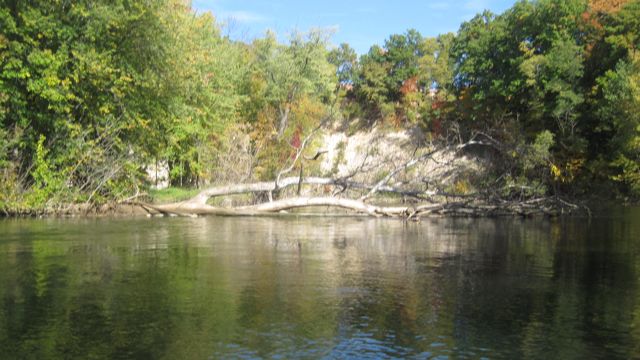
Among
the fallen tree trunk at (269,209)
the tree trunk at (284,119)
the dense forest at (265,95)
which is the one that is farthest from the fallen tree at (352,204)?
the tree trunk at (284,119)

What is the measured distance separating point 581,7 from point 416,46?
33.0m

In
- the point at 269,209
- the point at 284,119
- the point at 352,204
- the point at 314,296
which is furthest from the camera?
the point at 284,119

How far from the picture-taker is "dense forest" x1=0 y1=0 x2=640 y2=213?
88.0 ft

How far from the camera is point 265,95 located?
57.0 meters

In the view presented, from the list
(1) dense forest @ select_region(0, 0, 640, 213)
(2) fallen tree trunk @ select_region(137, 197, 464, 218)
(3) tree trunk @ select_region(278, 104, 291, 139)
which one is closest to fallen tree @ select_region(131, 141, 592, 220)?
(2) fallen tree trunk @ select_region(137, 197, 464, 218)

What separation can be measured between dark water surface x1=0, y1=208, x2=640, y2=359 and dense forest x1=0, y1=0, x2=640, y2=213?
8.25 meters

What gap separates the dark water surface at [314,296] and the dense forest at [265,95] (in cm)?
825

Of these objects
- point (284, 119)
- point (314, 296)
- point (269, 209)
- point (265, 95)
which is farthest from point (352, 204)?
point (265, 95)

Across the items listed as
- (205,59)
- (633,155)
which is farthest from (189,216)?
(633,155)

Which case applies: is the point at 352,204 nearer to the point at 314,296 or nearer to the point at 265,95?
the point at 314,296

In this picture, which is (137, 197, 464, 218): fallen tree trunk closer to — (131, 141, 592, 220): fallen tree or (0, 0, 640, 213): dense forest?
(131, 141, 592, 220): fallen tree

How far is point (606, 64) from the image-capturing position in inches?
1868

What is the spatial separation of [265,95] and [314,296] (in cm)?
4663

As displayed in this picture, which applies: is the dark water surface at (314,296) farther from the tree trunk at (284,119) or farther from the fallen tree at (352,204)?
the tree trunk at (284,119)
